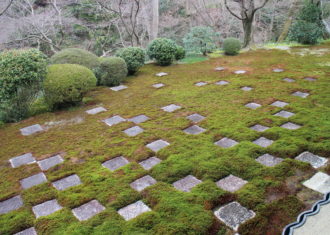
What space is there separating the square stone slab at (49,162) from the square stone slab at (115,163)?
25.5 inches

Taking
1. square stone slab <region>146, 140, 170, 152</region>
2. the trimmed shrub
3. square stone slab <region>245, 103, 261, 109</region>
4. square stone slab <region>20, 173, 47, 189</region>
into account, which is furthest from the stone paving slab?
the trimmed shrub

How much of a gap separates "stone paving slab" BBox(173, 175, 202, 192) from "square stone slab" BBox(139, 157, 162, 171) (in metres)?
0.44

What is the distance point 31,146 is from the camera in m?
3.83

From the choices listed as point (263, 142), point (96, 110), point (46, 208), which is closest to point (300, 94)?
point (263, 142)

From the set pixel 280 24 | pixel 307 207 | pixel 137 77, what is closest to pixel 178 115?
pixel 307 207

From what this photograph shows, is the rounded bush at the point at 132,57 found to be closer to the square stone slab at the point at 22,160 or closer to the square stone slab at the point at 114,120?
the square stone slab at the point at 114,120

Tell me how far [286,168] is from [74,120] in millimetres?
3449

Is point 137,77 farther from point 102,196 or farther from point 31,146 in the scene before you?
point 102,196

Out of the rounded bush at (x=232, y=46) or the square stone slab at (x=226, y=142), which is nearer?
the square stone slab at (x=226, y=142)

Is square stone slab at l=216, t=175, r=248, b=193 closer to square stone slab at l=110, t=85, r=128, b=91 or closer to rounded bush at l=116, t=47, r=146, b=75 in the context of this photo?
square stone slab at l=110, t=85, r=128, b=91

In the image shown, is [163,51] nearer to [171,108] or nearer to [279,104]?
[171,108]

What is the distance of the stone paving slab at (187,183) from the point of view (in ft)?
8.79

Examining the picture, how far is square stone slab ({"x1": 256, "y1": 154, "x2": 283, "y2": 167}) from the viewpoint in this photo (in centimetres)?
295

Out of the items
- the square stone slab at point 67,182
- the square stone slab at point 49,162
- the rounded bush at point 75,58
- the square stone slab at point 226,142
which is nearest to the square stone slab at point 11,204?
the square stone slab at point 67,182
